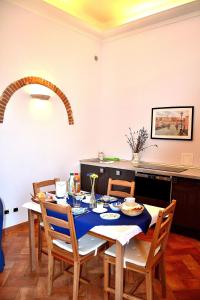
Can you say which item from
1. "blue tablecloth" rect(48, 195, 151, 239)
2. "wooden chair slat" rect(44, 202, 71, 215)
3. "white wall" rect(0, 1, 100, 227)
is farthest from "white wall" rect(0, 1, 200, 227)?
"blue tablecloth" rect(48, 195, 151, 239)

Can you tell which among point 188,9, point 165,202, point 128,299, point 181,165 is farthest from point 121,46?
point 128,299

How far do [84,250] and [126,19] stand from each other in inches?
152

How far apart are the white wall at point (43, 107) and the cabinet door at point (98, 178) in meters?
0.20

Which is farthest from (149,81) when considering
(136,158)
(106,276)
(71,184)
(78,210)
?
(106,276)

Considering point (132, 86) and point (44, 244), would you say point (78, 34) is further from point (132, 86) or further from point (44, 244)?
point (44, 244)

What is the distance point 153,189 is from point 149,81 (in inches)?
73.6

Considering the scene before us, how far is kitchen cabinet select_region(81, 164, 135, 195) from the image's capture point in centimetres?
379

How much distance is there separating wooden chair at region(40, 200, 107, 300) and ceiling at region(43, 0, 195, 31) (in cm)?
310

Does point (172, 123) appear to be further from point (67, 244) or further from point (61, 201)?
point (67, 244)

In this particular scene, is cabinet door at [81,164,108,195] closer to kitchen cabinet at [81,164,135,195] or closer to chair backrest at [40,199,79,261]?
kitchen cabinet at [81,164,135,195]

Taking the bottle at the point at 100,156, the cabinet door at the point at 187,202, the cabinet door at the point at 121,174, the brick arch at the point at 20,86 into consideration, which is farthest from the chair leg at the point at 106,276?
the bottle at the point at 100,156

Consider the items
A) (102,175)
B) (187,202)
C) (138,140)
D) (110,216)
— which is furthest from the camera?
(138,140)

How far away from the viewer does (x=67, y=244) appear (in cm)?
205

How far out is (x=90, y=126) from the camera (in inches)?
185
